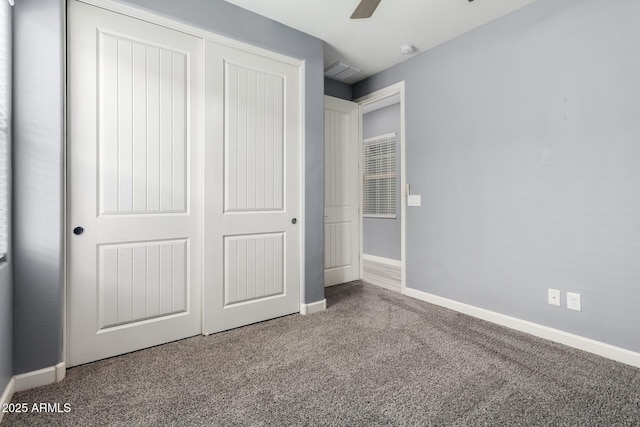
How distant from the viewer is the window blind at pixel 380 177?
17.1 feet

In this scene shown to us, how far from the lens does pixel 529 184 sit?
2.45 m

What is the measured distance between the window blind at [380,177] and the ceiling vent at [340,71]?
66.0 inches

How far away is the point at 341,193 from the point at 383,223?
5.57 ft

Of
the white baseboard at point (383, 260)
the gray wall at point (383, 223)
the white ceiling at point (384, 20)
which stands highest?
the white ceiling at point (384, 20)

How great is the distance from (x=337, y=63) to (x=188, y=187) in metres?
2.18

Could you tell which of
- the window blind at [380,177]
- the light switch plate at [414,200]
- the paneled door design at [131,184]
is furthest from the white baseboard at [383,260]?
the paneled door design at [131,184]

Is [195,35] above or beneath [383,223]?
above

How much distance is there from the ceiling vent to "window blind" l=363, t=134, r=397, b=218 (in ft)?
5.50

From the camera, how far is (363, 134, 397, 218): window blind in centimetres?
522

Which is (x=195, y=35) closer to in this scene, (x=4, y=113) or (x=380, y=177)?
(x=4, y=113)

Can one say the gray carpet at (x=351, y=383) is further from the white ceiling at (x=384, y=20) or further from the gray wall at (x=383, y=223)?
the gray wall at (x=383, y=223)

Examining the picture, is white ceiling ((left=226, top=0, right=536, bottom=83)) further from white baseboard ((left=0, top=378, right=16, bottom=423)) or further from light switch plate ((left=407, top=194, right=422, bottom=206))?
white baseboard ((left=0, top=378, right=16, bottom=423))

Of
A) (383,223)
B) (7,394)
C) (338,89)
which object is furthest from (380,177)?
(7,394)

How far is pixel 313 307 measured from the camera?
2.88m
